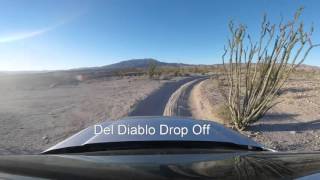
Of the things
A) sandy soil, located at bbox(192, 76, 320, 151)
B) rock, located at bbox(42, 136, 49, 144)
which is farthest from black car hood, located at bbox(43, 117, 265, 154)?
rock, located at bbox(42, 136, 49, 144)

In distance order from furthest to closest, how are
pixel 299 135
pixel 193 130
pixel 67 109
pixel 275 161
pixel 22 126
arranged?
pixel 67 109 → pixel 22 126 → pixel 299 135 → pixel 193 130 → pixel 275 161

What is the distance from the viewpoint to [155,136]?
10.5ft

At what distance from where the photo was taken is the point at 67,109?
717 inches

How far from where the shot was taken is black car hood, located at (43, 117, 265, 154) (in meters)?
3.12

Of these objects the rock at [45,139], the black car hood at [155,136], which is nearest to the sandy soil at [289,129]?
the rock at [45,139]

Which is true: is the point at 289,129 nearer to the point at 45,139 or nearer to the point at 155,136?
the point at 45,139

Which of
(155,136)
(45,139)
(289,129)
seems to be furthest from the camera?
(289,129)

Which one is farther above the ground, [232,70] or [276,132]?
[232,70]

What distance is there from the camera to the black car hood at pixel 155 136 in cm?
312

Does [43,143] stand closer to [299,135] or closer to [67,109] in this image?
[299,135]

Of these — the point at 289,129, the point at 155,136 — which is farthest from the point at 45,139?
the point at 155,136

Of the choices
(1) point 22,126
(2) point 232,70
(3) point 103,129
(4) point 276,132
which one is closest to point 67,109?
(1) point 22,126

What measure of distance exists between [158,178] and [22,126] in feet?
40.6

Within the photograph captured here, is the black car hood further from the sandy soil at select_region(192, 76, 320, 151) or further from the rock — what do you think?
the rock
